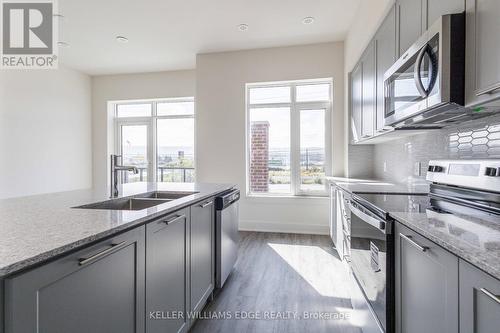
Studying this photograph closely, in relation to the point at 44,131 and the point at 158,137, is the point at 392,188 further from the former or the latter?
the point at 44,131

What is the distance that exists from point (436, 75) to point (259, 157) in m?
3.51

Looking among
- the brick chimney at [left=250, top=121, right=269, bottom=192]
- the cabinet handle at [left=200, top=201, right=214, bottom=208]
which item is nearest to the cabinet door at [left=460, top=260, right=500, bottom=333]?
the cabinet handle at [left=200, top=201, right=214, bottom=208]

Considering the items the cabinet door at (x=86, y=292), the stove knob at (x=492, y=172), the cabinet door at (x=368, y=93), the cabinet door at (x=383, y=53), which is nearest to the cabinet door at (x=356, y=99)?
the cabinet door at (x=368, y=93)

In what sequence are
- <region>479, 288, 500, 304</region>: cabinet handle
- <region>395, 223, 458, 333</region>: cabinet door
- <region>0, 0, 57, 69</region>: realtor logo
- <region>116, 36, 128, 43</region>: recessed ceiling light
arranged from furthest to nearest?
<region>116, 36, 128, 43</region>: recessed ceiling light < <region>0, 0, 57, 69</region>: realtor logo < <region>395, 223, 458, 333</region>: cabinet door < <region>479, 288, 500, 304</region>: cabinet handle

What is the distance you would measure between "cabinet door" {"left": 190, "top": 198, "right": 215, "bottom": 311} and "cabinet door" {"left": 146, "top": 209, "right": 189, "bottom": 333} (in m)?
0.13

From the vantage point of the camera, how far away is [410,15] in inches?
69.9

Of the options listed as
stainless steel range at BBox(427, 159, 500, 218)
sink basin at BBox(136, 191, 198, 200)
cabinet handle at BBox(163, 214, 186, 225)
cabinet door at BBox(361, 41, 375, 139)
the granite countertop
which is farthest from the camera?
cabinet door at BBox(361, 41, 375, 139)

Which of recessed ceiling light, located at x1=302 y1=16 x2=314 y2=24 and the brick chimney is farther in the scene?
the brick chimney

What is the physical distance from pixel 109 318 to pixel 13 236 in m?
0.45

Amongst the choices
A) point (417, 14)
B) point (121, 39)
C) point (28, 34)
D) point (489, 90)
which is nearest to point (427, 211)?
point (489, 90)

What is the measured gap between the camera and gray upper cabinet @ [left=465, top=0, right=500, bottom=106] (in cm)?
101

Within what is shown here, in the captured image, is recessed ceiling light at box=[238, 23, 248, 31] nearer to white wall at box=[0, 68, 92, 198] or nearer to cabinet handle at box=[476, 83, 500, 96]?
cabinet handle at box=[476, 83, 500, 96]

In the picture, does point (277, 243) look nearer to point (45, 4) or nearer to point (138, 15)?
point (138, 15)

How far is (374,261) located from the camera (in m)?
1.49
